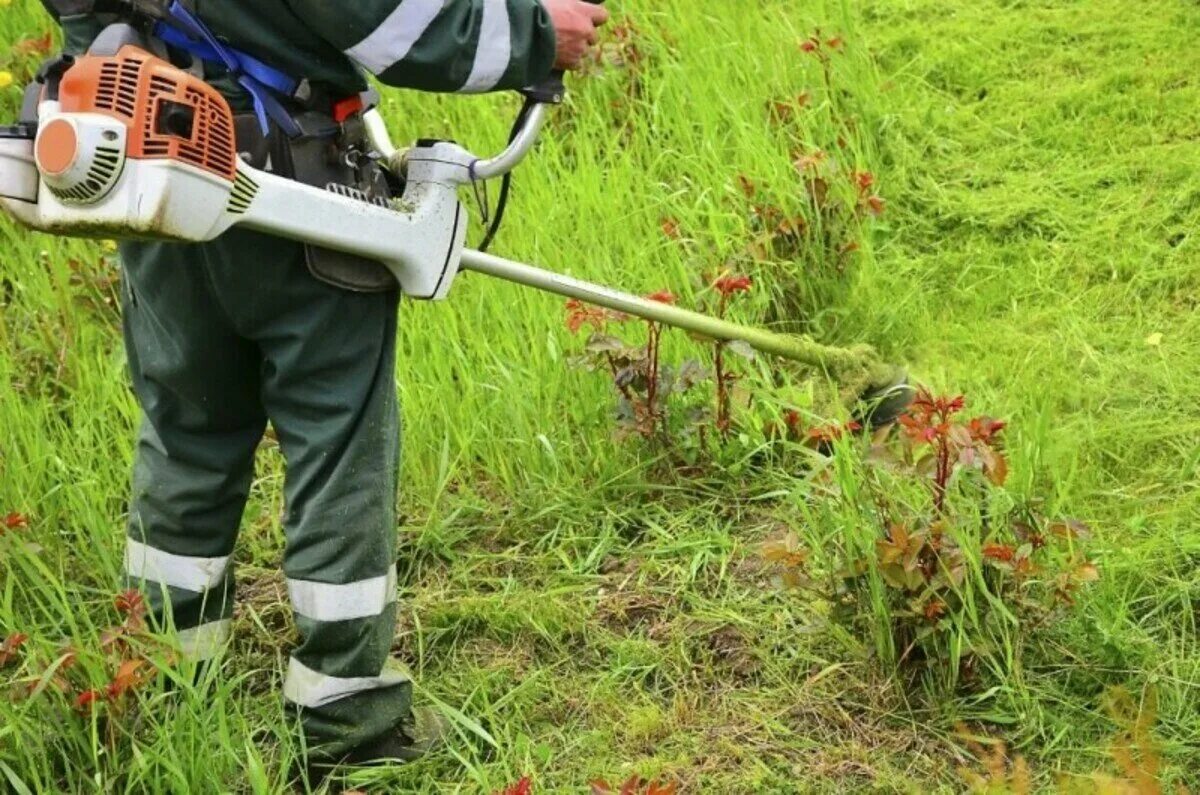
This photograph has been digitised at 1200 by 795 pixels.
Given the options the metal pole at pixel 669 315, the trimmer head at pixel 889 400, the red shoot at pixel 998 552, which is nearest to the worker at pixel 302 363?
the metal pole at pixel 669 315

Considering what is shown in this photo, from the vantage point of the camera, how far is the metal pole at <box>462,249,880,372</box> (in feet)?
8.24

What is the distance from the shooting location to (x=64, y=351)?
11.3 ft

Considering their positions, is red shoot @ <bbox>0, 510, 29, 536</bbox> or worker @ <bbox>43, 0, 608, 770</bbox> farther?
red shoot @ <bbox>0, 510, 29, 536</bbox>

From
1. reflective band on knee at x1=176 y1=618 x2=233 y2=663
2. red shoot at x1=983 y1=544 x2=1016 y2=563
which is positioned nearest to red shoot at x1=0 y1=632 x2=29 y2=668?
reflective band on knee at x1=176 y1=618 x2=233 y2=663

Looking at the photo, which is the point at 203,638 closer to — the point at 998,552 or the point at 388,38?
the point at 388,38

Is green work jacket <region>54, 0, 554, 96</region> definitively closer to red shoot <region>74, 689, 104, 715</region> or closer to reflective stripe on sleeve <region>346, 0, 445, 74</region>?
reflective stripe on sleeve <region>346, 0, 445, 74</region>

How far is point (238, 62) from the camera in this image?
2148 mm

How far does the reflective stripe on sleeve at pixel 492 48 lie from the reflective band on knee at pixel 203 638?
107 cm

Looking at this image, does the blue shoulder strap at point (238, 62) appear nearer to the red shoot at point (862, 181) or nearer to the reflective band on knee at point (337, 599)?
the reflective band on knee at point (337, 599)

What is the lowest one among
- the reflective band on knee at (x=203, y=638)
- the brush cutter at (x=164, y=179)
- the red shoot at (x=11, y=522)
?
the reflective band on knee at (x=203, y=638)

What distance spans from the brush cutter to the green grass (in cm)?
68

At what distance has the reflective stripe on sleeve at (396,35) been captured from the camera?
2066 millimetres

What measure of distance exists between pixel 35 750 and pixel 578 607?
1060mm

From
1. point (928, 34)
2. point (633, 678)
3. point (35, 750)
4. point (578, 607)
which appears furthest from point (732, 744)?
point (928, 34)
